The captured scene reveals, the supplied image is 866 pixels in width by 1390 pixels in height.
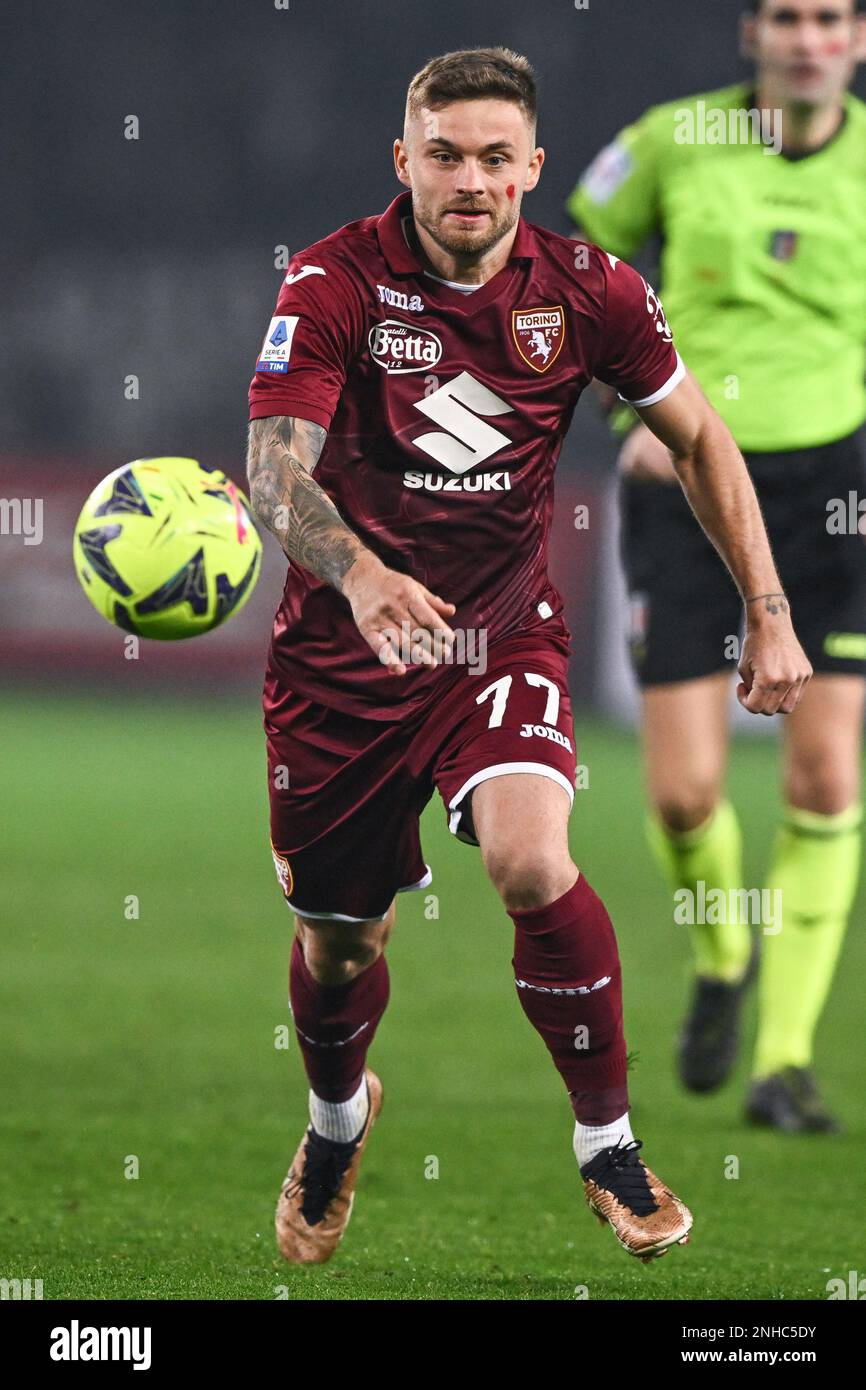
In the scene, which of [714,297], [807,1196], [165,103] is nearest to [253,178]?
[165,103]

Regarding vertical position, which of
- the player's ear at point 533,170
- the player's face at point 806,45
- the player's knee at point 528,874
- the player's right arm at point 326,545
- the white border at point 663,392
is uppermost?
the player's face at point 806,45

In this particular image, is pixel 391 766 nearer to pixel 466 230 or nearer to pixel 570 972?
pixel 570 972

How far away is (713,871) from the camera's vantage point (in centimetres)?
590

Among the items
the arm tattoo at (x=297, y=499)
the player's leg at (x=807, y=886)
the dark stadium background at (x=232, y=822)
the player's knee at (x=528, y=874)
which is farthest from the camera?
the player's leg at (x=807, y=886)

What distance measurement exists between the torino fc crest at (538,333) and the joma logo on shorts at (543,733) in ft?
2.11

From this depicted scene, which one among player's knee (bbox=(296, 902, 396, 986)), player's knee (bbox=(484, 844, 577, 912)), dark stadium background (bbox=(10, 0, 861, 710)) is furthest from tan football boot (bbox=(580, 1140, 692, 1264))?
dark stadium background (bbox=(10, 0, 861, 710))

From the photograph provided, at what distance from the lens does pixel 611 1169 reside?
348cm

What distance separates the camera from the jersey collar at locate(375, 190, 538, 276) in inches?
147

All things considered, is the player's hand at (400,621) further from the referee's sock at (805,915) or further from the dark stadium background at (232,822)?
the referee's sock at (805,915)

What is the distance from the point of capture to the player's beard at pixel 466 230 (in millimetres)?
3604

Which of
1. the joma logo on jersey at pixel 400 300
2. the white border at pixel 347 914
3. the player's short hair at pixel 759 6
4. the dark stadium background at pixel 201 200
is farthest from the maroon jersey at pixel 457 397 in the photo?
the dark stadium background at pixel 201 200

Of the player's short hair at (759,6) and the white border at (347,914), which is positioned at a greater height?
the player's short hair at (759,6)

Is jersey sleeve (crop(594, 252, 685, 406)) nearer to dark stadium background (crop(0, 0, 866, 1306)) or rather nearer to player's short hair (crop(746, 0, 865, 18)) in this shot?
dark stadium background (crop(0, 0, 866, 1306))

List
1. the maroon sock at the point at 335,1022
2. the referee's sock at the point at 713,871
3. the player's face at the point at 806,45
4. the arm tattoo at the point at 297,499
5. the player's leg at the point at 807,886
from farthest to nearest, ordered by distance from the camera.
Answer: the referee's sock at the point at 713,871, the player's leg at the point at 807,886, the player's face at the point at 806,45, the maroon sock at the point at 335,1022, the arm tattoo at the point at 297,499
